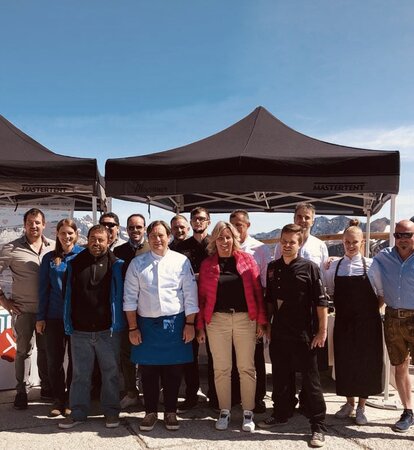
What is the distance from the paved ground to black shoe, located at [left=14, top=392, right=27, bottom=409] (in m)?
0.08

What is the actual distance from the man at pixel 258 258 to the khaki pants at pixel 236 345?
1.15 ft

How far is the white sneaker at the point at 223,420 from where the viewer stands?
3484 mm

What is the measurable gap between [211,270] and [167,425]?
1.24 metres

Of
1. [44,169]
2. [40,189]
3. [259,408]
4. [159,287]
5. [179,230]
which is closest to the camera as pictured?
[159,287]

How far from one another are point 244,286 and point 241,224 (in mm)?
671

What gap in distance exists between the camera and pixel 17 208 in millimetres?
7125

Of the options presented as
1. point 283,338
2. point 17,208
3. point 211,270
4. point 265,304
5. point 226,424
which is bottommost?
point 226,424

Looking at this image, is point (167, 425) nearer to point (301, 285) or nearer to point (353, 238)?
point (301, 285)

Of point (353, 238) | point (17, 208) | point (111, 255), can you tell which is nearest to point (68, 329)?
point (111, 255)

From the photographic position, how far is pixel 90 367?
355 cm

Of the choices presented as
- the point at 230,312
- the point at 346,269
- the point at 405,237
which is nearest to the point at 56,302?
the point at 230,312

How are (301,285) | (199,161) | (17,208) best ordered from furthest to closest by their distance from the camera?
(17,208), (199,161), (301,285)

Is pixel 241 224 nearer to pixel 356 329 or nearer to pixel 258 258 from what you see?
pixel 258 258

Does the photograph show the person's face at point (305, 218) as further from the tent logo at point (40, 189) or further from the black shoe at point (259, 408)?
the tent logo at point (40, 189)
